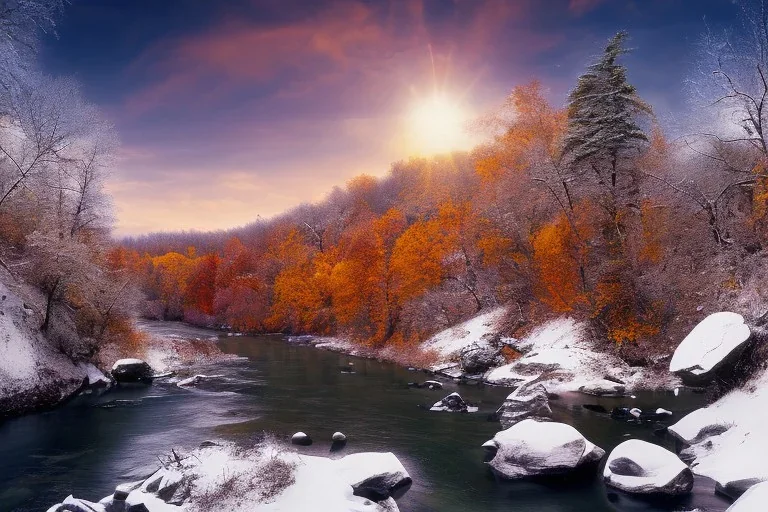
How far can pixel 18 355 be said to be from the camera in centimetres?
2283

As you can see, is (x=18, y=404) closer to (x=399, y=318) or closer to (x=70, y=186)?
(x=70, y=186)

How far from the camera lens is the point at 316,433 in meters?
18.5

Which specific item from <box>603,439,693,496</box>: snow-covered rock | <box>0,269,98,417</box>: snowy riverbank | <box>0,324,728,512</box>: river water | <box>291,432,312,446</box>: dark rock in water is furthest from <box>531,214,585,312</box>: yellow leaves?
<box>0,269,98,417</box>: snowy riverbank

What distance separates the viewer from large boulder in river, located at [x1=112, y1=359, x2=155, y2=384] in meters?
28.5

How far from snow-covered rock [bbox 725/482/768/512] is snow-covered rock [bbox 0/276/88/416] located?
25824 millimetres

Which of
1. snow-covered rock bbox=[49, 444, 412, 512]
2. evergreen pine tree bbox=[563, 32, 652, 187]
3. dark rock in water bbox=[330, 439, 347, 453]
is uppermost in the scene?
evergreen pine tree bbox=[563, 32, 652, 187]

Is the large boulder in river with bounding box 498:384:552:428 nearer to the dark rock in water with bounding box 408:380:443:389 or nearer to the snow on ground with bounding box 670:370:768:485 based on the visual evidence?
the snow on ground with bounding box 670:370:768:485

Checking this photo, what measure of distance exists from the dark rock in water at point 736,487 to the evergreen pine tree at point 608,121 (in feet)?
70.0

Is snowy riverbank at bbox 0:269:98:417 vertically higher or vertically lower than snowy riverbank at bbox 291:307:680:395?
higher

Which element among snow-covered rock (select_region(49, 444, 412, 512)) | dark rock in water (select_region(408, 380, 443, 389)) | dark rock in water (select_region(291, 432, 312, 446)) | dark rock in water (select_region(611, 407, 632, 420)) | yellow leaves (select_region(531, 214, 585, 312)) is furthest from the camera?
yellow leaves (select_region(531, 214, 585, 312))

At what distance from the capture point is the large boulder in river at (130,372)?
28.5 m

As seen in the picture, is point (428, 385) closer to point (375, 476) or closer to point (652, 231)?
point (375, 476)

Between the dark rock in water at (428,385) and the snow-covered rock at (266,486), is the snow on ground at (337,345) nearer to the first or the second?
the dark rock in water at (428,385)

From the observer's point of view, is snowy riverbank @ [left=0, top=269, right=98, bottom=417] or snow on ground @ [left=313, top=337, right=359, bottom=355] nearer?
snowy riverbank @ [left=0, top=269, right=98, bottom=417]
